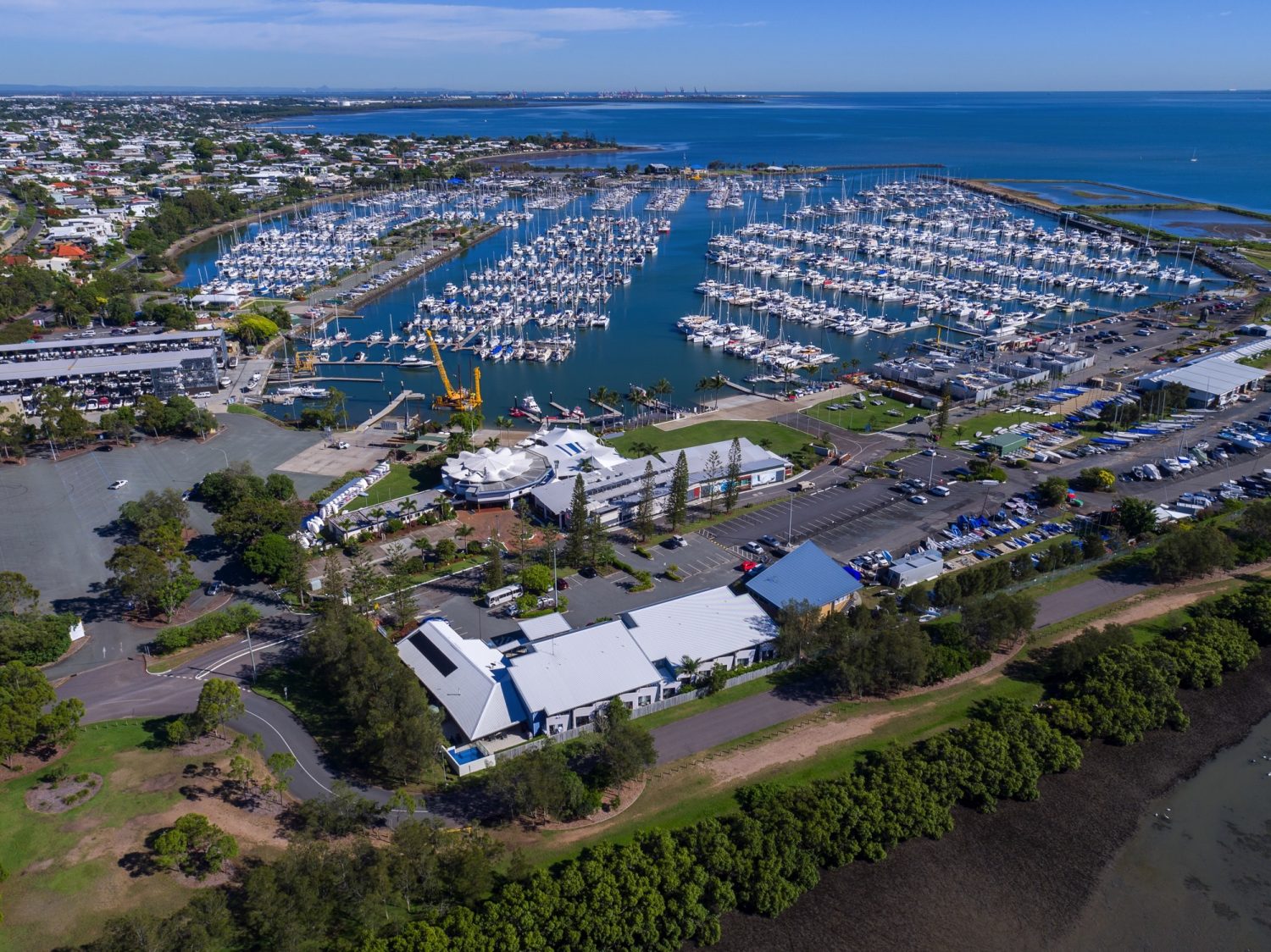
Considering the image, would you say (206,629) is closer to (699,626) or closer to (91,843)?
(91,843)

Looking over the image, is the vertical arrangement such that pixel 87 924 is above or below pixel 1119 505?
below

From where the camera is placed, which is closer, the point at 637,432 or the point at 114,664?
the point at 114,664

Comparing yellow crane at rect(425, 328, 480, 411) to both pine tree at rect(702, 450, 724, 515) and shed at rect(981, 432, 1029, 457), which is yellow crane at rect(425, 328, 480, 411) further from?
shed at rect(981, 432, 1029, 457)

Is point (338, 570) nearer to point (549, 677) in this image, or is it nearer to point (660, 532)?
point (549, 677)

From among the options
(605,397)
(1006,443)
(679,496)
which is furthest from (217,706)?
(1006,443)

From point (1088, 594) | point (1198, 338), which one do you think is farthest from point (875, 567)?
point (1198, 338)

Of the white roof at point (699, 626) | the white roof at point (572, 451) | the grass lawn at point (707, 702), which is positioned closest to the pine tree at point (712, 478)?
the white roof at point (572, 451)
